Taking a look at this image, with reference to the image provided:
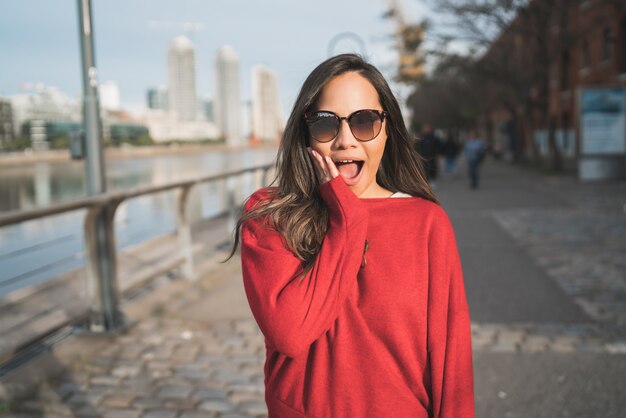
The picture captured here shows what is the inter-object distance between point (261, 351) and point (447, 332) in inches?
125

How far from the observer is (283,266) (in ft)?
4.80

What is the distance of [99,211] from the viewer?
483cm

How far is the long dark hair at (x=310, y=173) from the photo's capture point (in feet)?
5.11

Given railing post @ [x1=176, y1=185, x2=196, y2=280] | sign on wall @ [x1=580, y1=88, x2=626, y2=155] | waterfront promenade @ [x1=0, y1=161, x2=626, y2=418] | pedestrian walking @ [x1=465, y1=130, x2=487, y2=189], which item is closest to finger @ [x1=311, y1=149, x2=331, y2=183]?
waterfront promenade @ [x1=0, y1=161, x2=626, y2=418]

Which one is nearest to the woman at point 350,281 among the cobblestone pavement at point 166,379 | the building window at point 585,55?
the cobblestone pavement at point 166,379

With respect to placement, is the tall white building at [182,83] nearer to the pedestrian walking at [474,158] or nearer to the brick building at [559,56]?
the brick building at [559,56]

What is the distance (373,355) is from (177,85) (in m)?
112

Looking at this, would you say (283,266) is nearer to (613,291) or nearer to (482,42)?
(613,291)

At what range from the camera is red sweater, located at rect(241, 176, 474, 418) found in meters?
1.43

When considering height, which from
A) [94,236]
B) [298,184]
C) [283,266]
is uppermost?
[298,184]

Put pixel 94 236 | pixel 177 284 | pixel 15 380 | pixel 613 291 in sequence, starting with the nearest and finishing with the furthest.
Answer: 1. pixel 15 380
2. pixel 94 236
3. pixel 613 291
4. pixel 177 284

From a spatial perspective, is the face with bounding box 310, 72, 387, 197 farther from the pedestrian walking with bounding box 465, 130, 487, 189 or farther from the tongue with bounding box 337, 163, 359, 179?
the pedestrian walking with bounding box 465, 130, 487, 189

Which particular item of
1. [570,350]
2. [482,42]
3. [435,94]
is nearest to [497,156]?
[435,94]

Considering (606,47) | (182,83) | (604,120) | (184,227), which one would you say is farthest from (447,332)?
(182,83)
